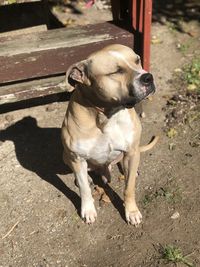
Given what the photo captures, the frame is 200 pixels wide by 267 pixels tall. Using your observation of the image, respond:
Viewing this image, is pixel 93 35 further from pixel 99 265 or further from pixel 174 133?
pixel 99 265

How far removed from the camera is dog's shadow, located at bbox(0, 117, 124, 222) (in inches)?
175

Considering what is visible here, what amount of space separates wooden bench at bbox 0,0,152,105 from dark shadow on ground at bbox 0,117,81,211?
0.40 meters

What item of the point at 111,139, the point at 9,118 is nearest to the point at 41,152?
the point at 9,118

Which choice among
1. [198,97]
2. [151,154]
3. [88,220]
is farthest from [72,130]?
[198,97]

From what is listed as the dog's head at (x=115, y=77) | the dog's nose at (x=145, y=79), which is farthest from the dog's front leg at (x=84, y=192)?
the dog's nose at (x=145, y=79)

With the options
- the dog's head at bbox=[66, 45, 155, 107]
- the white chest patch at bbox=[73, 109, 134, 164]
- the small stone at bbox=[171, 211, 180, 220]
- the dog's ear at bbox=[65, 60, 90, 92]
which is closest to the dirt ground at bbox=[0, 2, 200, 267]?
the small stone at bbox=[171, 211, 180, 220]

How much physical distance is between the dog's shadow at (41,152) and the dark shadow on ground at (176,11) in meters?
2.71

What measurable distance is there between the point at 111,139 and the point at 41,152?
1581mm

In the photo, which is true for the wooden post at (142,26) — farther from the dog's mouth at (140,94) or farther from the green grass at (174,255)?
the green grass at (174,255)

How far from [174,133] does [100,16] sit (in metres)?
2.98

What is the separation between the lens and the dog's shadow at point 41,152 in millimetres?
4457

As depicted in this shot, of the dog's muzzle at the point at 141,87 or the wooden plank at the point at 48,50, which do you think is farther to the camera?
the wooden plank at the point at 48,50

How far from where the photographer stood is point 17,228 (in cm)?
416

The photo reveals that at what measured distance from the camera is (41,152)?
16.5 feet
